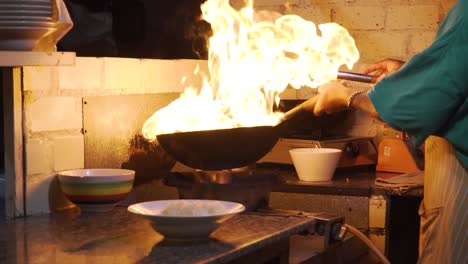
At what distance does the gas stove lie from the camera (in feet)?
12.0

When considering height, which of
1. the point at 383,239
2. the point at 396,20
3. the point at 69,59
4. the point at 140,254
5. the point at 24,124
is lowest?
the point at 383,239

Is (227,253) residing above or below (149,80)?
below

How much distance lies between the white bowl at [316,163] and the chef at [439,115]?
1.83 ft

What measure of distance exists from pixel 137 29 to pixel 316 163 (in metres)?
1.04

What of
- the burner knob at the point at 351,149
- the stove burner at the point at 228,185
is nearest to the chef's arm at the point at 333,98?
the stove burner at the point at 228,185

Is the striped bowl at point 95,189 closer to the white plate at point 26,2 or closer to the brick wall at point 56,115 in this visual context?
the brick wall at point 56,115

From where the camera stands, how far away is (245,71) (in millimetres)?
3139

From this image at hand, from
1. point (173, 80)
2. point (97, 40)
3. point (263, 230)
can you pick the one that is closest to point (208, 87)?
point (173, 80)

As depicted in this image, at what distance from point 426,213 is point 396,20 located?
55.1 inches

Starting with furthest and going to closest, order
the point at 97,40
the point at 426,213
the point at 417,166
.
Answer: the point at 417,166 < the point at 97,40 < the point at 426,213

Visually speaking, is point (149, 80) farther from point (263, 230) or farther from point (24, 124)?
point (263, 230)

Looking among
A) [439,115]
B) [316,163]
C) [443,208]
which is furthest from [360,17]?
[439,115]

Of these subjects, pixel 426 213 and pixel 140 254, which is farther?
pixel 426 213

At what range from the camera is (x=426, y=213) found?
289cm
